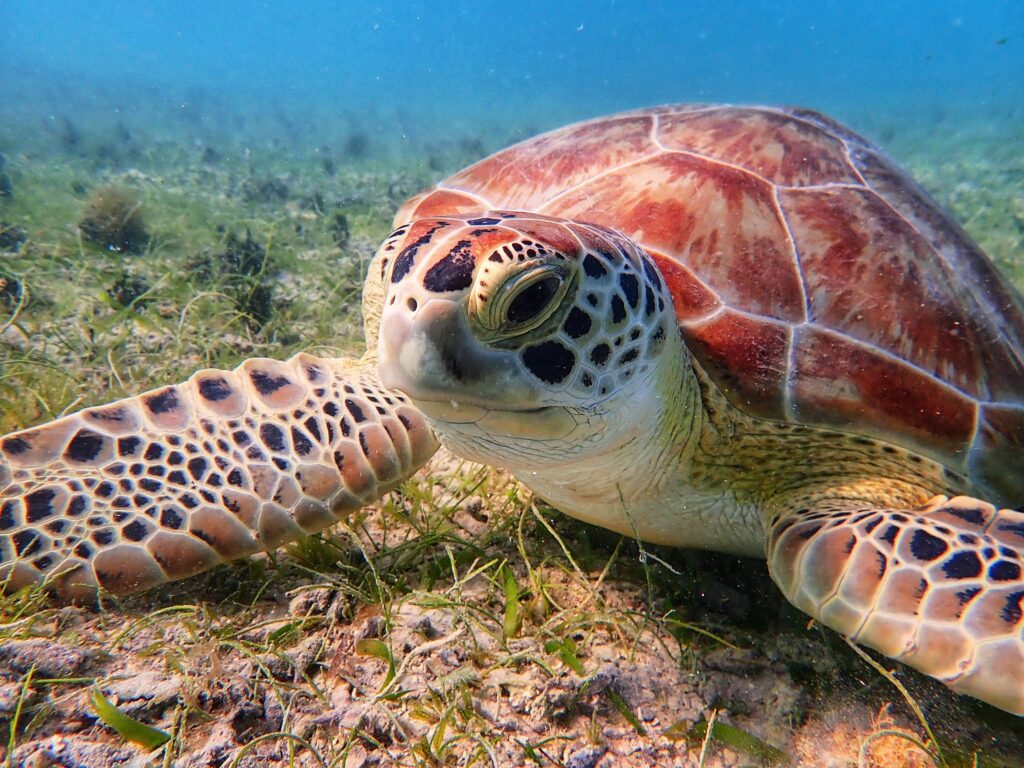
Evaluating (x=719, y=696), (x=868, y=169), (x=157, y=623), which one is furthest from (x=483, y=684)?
(x=868, y=169)

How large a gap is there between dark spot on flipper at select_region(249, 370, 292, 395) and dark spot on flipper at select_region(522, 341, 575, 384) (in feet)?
4.26

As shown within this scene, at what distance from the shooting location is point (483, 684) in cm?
139

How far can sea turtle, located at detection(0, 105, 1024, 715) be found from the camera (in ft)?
3.82

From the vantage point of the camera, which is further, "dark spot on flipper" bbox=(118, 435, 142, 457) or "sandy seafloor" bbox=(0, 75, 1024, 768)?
"dark spot on flipper" bbox=(118, 435, 142, 457)

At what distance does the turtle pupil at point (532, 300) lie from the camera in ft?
3.62

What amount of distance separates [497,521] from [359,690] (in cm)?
74

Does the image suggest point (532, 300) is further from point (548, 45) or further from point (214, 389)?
point (548, 45)

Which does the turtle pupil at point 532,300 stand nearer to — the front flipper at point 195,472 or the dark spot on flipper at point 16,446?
the front flipper at point 195,472

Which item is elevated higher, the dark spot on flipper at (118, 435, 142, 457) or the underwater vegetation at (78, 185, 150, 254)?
the underwater vegetation at (78, 185, 150, 254)

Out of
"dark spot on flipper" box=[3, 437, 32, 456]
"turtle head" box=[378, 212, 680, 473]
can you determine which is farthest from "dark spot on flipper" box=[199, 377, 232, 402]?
"turtle head" box=[378, 212, 680, 473]

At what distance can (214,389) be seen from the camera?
2059 millimetres

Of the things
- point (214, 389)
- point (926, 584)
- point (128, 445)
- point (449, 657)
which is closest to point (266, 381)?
point (214, 389)

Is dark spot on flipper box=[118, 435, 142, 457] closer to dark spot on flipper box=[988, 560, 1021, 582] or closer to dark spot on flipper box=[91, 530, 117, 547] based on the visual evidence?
dark spot on flipper box=[91, 530, 117, 547]

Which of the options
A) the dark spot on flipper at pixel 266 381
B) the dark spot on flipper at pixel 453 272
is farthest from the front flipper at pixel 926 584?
the dark spot on flipper at pixel 266 381
